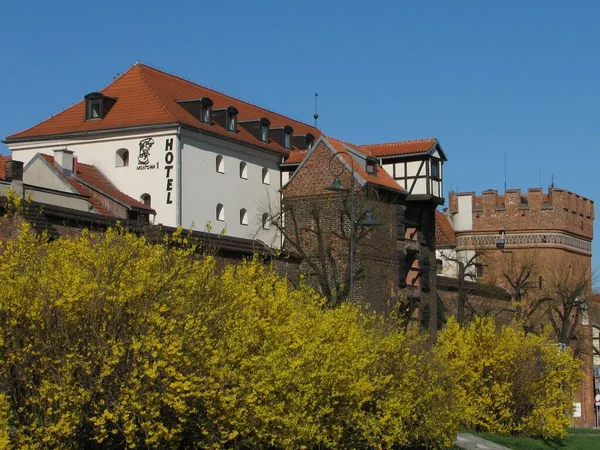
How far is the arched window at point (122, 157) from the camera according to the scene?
53906mm

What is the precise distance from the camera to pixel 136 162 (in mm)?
53438

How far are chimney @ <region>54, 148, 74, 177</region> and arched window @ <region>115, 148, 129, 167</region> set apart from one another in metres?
3.20

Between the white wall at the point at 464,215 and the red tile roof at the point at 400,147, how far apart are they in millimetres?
16636

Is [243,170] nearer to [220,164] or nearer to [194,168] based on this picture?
[220,164]

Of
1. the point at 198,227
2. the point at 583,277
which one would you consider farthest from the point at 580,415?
the point at 198,227

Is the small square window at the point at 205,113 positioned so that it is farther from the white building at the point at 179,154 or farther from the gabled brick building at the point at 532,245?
the gabled brick building at the point at 532,245

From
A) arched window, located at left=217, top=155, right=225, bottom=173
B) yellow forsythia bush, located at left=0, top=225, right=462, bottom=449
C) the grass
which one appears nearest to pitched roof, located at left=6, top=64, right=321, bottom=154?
arched window, located at left=217, top=155, right=225, bottom=173

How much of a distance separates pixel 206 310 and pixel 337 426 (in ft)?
17.4

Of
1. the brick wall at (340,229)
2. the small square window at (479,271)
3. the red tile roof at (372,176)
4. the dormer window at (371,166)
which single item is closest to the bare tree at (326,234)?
the brick wall at (340,229)

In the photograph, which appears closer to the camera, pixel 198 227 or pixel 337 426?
pixel 337 426

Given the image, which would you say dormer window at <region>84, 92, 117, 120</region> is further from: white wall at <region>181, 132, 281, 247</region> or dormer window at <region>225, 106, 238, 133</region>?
dormer window at <region>225, 106, 238, 133</region>

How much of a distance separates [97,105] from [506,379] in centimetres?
2690

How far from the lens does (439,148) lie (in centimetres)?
5453

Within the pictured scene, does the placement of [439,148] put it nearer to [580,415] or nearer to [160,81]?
[160,81]
